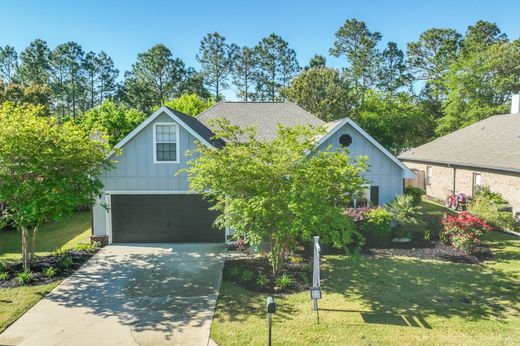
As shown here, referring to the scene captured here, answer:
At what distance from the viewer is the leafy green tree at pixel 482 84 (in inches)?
1409

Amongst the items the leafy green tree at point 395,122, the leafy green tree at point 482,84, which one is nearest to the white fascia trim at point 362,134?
the leafy green tree at point 395,122

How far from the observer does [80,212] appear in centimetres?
2214

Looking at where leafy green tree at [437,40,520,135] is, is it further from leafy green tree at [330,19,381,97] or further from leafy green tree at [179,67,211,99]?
leafy green tree at [179,67,211,99]

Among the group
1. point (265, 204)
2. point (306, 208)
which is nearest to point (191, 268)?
point (265, 204)

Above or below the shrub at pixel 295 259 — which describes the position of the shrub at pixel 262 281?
below

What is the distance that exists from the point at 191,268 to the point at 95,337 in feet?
15.1

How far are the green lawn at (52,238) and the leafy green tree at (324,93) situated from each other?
1006 inches

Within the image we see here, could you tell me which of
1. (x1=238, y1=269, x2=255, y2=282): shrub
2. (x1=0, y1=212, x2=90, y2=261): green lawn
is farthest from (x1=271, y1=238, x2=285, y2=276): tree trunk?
(x1=0, y1=212, x2=90, y2=261): green lawn

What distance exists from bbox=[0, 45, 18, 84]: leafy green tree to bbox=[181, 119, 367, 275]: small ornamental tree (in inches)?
2524

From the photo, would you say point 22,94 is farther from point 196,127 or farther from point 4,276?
point 4,276

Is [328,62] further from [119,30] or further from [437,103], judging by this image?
[119,30]

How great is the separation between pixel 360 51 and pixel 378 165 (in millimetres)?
38353

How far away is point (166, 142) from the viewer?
1484 centimetres

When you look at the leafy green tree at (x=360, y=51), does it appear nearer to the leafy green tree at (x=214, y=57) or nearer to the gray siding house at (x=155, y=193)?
the leafy green tree at (x=214, y=57)
